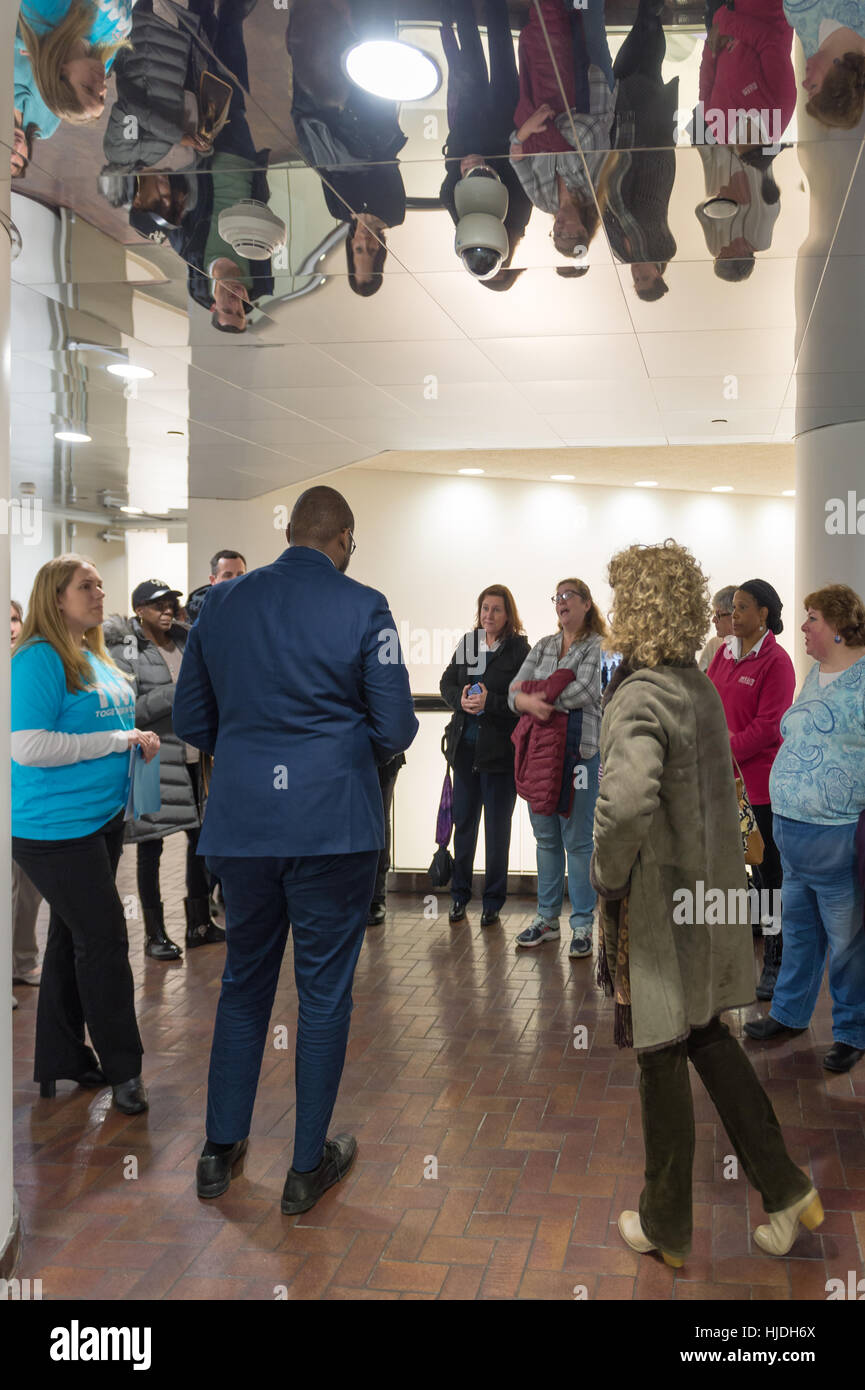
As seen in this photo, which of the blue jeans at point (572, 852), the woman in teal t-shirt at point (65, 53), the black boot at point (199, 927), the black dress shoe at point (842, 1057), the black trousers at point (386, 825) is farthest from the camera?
the black trousers at point (386, 825)

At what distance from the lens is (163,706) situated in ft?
17.0

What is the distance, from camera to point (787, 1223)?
2705mm

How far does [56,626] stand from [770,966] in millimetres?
3255

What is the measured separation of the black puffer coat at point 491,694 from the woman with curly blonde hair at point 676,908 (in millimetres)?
3124

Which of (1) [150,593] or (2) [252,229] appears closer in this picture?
(2) [252,229]

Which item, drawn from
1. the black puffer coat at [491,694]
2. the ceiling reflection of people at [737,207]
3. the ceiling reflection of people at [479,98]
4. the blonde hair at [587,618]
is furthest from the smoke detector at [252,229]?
the black puffer coat at [491,694]

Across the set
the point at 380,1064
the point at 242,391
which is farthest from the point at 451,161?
the point at 242,391

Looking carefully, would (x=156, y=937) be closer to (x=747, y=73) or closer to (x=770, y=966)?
(x=770, y=966)

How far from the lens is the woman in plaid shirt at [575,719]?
5.37 m

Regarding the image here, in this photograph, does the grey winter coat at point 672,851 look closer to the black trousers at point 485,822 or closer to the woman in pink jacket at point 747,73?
the woman in pink jacket at point 747,73

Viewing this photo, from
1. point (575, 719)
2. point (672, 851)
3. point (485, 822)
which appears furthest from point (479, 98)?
point (485, 822)

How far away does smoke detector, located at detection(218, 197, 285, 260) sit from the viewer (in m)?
4.02

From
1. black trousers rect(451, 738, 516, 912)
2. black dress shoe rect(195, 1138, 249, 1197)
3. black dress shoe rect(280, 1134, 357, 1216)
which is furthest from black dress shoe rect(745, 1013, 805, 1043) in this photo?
black dress shoe rect(195, 1138, 249, 1197)

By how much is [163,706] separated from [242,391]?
295 centimetres
